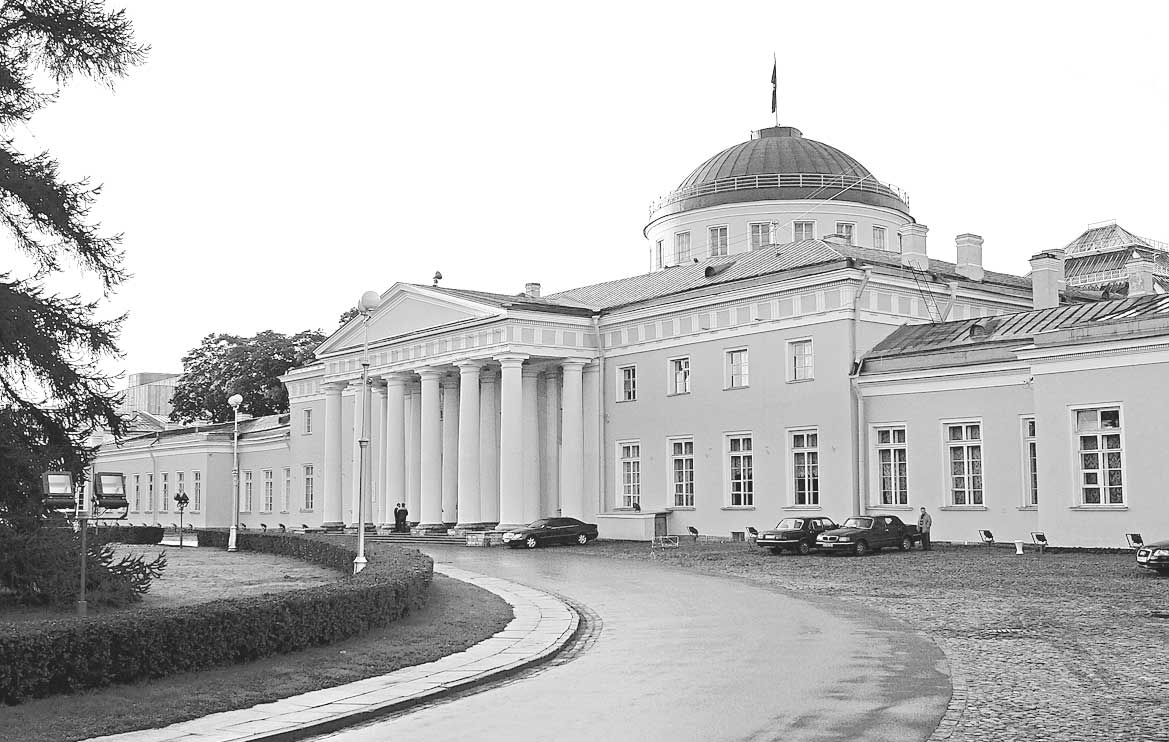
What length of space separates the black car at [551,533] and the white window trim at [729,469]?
16.4ft

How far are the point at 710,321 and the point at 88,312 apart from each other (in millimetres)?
27950

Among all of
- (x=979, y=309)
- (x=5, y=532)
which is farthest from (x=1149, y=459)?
(x=5, y=532)

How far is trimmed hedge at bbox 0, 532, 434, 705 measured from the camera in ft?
40.6

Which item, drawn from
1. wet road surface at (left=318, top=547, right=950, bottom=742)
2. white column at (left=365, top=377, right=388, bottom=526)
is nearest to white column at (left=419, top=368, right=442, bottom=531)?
white column at (left=365, top=377, right=388, bottom=526)

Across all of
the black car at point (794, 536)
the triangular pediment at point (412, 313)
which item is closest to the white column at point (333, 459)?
the triangular pediment at point (412, 313)

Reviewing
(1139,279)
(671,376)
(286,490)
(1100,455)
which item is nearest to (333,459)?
(286,490)

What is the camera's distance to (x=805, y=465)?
42.1 metres

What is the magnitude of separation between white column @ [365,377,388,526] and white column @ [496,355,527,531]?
10036 millimetres

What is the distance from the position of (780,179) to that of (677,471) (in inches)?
622

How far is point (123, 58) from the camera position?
19.9m

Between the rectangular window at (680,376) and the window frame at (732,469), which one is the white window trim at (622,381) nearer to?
the rectangular window at (680,376)

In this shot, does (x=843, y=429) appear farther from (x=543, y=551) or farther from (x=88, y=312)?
(x=88, y=312)

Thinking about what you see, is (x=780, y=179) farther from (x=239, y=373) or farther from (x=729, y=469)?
(x=239, y=373)

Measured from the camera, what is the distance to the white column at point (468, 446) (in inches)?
1934
